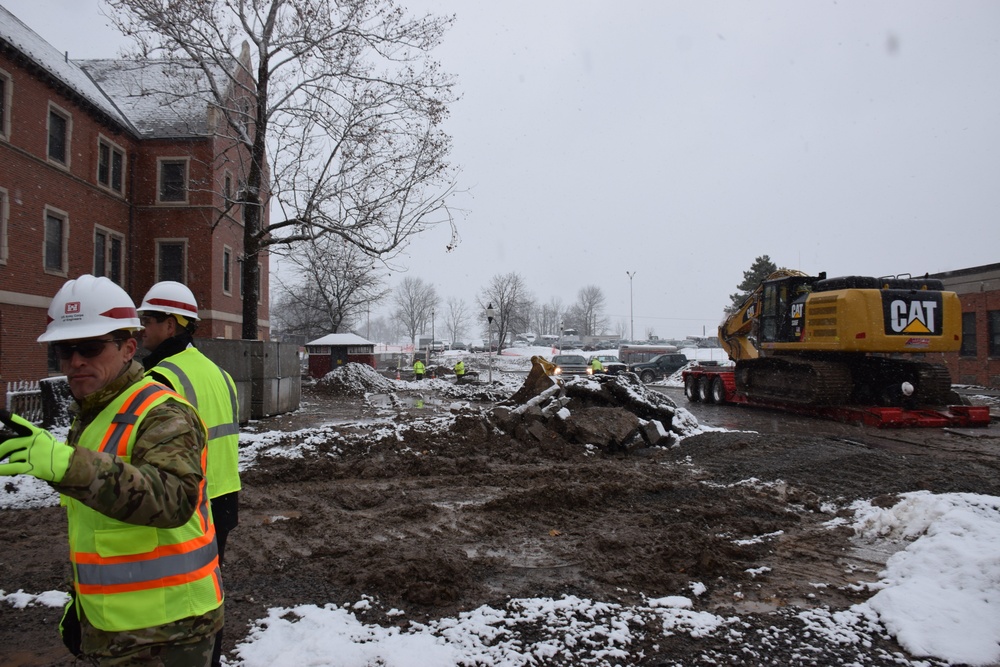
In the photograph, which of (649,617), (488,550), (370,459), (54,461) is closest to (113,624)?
(54,461)

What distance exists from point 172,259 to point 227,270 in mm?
2862

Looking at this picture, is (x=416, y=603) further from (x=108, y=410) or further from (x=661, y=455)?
(x=661, y=455)

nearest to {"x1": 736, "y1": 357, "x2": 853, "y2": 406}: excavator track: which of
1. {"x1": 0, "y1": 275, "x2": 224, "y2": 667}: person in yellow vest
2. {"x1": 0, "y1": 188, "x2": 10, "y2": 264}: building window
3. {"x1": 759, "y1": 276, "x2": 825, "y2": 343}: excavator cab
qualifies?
{"x1": 759, "y1": 276, "x2": 825, "y2": 343}: excavator cab

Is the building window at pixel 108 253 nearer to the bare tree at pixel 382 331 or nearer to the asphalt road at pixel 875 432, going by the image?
the asphalt road at pixel 875 432

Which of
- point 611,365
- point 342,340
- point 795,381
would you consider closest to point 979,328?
point 611,365

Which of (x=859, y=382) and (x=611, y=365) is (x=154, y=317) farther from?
(x=611, y=365)

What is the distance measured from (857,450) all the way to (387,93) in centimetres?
1414

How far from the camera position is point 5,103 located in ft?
58.5

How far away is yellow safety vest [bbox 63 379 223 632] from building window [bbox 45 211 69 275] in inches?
876

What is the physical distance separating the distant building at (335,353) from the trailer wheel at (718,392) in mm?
18242

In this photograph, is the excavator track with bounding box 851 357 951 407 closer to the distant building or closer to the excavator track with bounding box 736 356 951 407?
the excavator track with bounding box 736 356 951 407

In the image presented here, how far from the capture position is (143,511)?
1.76 metres

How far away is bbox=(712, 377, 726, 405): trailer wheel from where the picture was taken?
1917 centimetres

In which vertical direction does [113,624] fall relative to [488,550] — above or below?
above
